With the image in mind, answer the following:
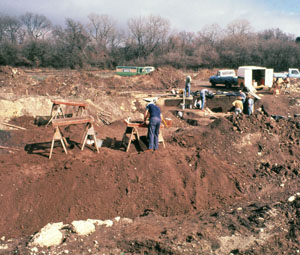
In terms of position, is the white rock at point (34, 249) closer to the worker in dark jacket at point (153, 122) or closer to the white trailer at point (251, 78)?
the worker in dark jacket at point (153, 122)

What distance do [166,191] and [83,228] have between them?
2.37m

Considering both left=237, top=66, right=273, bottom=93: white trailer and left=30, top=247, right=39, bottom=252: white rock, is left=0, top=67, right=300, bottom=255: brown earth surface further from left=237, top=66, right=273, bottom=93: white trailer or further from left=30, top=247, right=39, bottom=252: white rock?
left=237, top=66, right=273, bottom=93: white trailer

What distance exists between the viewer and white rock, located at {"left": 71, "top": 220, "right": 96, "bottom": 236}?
4.74 m

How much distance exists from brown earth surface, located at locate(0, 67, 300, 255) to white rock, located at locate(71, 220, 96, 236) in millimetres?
104

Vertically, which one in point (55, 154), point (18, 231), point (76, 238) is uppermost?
point (55, 154)

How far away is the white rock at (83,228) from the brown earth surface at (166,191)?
10cm

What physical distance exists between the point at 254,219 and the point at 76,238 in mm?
3197

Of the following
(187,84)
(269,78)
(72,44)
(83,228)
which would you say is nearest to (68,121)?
(83,228)

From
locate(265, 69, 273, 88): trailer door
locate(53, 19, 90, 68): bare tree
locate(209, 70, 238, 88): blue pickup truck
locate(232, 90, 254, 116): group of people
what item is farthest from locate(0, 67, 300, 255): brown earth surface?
locate(53, 19, 90, 68): bare tree

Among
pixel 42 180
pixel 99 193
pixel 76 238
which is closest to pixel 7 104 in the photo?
pixel 42 180

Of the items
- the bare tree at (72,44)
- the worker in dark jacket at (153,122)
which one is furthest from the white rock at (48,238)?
the bare tree at (72,44)

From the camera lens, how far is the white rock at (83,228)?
4.74 m

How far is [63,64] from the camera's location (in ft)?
163

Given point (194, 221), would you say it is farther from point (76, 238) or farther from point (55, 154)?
point (55, 154)
